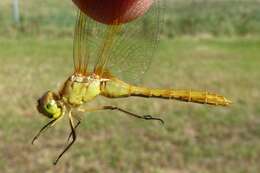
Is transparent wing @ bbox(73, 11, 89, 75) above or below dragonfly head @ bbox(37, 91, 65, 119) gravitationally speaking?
above

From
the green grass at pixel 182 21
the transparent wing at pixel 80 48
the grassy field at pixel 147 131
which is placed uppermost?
the green grass at pixel 182 21

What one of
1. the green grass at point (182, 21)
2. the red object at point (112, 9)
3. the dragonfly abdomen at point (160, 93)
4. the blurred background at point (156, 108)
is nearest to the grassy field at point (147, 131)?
the blurred background at point (156, 108)

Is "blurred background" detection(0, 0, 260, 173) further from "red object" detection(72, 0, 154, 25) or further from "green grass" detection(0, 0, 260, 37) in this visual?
"red object" detection(72, 0, 154, 25)

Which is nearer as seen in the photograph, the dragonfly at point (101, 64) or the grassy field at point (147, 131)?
the dragonfly at point (101, 64)

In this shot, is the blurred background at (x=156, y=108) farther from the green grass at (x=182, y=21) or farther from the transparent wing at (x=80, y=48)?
the transparent wing at (x=80, y=48)

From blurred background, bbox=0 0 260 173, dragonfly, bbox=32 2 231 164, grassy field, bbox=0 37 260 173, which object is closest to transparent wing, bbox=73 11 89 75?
dragonfly, bbox=32 2 231 164

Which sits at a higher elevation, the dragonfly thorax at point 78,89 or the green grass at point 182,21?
the green grass at point 182,21

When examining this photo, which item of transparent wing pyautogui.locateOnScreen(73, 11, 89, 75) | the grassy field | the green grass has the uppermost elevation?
the green grass
